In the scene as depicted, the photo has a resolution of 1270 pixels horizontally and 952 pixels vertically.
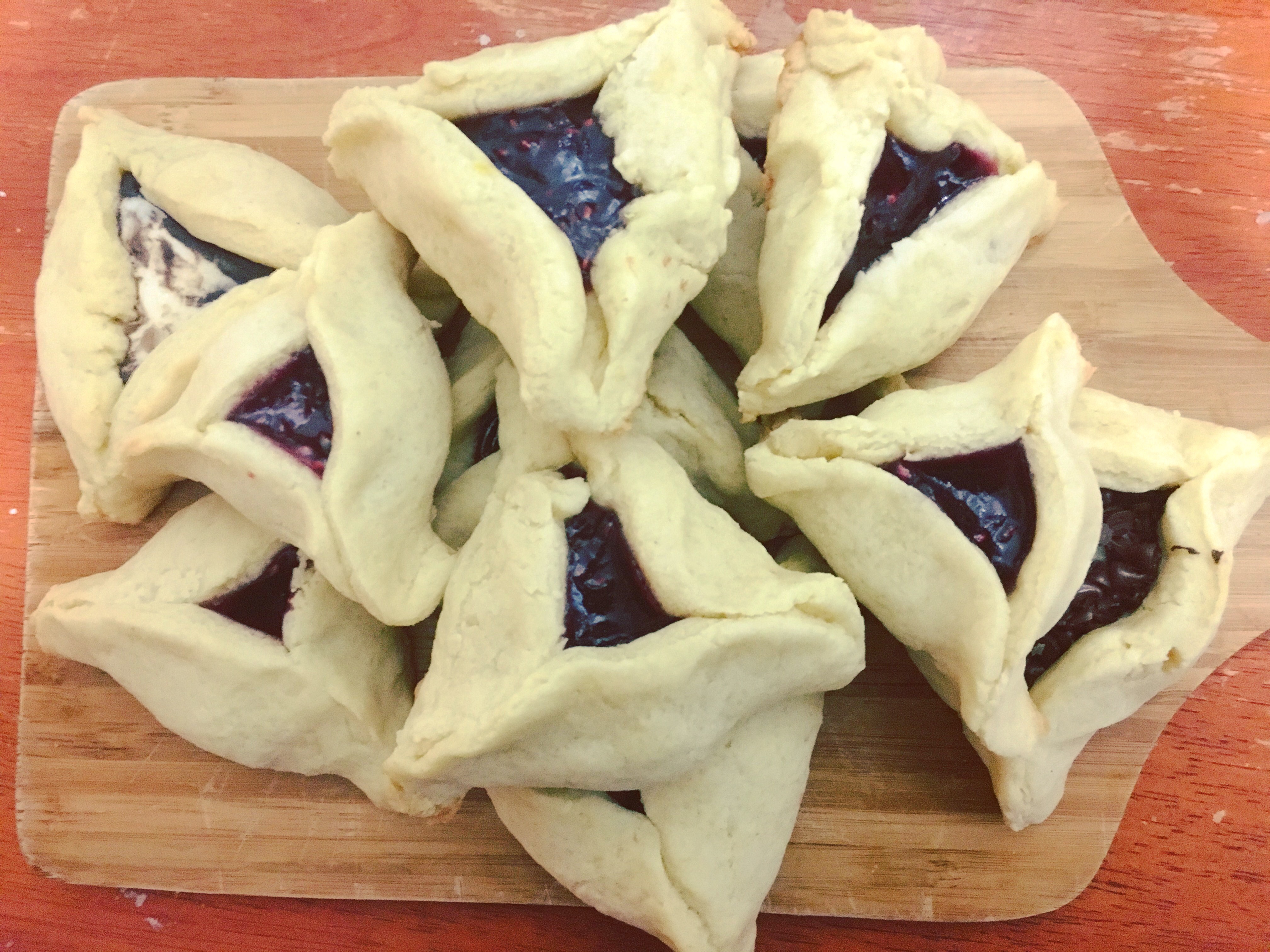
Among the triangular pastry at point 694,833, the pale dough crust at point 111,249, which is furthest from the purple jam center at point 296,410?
the triangular pastry at point 694,833

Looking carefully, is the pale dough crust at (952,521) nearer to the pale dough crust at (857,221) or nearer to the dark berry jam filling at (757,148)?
the pale dough crust at (857,221)

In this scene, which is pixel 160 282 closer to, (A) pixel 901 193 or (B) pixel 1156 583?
(A) pixel 901 193

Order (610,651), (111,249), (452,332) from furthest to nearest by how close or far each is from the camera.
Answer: (452,332) → (111,249) → (610,651)

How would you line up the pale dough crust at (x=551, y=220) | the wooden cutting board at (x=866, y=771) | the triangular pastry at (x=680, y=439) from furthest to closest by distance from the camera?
the wooden cutting board at (x=866, y=771), the triangular pastry at (x=680, y=439), the pale dough crust at (x=551, y=220)

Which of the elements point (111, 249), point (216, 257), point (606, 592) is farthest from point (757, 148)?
point (111, 249)

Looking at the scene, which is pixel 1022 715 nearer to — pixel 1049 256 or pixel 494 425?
pixel 1049 256
